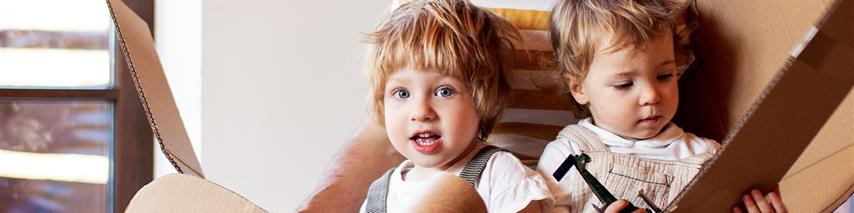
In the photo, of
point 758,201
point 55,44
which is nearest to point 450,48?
point 758,201

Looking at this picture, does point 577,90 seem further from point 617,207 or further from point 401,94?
point 617,207

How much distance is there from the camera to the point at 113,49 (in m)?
1.83

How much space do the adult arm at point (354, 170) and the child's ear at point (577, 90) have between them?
0.65ft

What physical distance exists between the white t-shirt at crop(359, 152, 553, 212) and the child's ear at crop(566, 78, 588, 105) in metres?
0.11

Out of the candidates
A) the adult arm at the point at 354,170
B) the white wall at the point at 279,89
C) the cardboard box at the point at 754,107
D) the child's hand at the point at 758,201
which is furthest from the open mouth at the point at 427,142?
the white wall at the point at 279,89

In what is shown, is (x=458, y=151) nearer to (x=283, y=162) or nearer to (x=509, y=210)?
(x=509, y=210)

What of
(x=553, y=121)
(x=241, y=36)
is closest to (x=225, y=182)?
(x=241, y=36)

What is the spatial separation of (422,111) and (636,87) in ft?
0.68

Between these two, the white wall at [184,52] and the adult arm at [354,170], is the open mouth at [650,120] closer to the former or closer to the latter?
the adult arm at [354,170]

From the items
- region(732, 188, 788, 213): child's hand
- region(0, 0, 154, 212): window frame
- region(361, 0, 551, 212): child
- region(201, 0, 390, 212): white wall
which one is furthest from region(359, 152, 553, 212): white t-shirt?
region(0, 0, 154, 212): window frame

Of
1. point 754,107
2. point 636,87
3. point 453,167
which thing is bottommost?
point 453,167

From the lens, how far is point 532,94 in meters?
1.29

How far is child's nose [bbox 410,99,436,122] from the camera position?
1.12 m

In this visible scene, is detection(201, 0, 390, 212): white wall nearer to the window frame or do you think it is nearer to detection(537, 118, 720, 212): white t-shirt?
the window frame
